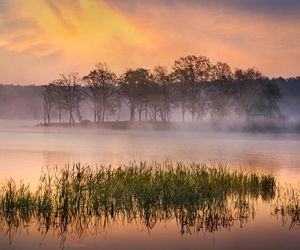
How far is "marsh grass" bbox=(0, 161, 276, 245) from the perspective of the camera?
17.4 meters

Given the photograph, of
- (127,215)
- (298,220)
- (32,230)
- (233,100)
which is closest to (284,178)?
(298,220)

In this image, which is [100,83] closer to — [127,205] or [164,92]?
[164,92]

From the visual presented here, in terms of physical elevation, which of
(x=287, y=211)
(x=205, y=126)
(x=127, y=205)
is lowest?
(x=287, y=211)

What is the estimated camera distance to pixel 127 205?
19500 mm

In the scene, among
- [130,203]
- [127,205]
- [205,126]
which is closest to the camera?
[127,205]

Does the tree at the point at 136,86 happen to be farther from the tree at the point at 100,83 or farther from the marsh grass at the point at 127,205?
the marsh grass at the point at 127,205

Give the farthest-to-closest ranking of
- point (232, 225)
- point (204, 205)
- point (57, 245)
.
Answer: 1. point (204, 205)
2. point (232, 225)
3. point (57, 245)

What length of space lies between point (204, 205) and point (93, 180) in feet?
15.7

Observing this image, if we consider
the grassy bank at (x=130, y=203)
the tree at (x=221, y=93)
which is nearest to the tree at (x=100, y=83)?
the tree at (x=221, y=93)

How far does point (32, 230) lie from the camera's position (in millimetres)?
16391

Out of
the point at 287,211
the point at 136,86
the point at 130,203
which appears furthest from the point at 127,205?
the point at 136,86

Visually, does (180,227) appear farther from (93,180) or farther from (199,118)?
(199,118)

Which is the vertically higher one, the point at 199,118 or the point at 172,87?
the point at 172,87

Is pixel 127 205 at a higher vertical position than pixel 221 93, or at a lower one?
lower
